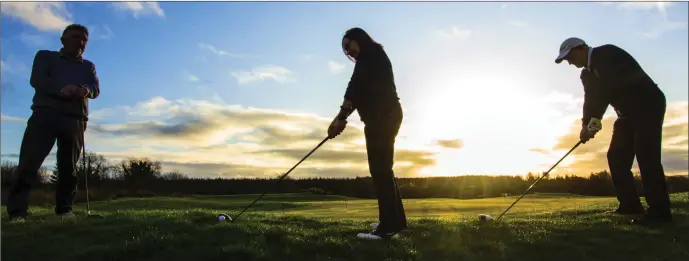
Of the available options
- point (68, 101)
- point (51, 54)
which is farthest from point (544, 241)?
point (51, 54)

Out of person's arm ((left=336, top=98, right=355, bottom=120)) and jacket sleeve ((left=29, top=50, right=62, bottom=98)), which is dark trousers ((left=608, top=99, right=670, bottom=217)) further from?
jacket sleeve ((left=29, top=50, right=62, bottom=98))

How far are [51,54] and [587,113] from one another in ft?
25.5

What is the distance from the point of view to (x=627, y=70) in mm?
7621

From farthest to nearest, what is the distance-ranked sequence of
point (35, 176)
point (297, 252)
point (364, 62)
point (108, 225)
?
point (35, 176) → point (108, 225) → point (364, 62) → point (297, 252)

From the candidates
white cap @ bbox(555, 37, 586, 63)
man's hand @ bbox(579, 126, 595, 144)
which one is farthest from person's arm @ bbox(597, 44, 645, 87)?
man's hand @ bbox(579, 126, 595, 144)

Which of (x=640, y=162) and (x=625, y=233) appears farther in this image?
(x=640, y=162)

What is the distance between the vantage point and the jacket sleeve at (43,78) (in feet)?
24.4

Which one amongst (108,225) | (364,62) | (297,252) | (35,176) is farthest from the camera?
(35,176)

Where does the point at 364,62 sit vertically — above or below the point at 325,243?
above

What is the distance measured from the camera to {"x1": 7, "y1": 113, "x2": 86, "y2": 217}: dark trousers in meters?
7.36

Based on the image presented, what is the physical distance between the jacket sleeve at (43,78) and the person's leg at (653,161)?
819 centimetres

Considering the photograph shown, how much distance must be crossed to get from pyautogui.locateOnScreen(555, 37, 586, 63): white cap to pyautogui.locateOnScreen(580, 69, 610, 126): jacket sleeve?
47cm

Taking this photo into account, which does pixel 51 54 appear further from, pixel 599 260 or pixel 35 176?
pixel 599 260

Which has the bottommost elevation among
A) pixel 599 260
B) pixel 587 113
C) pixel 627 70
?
pixel 599 260
